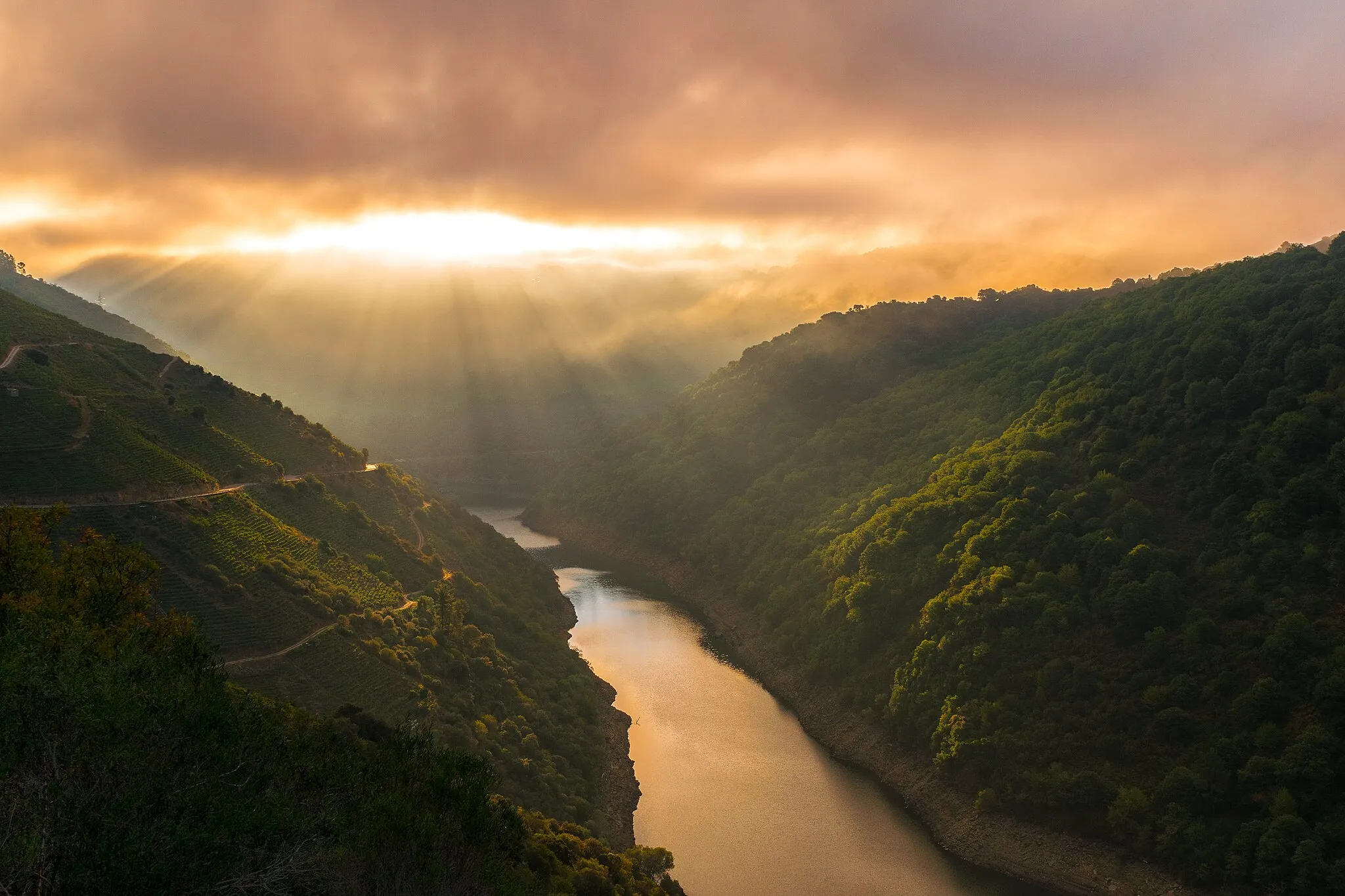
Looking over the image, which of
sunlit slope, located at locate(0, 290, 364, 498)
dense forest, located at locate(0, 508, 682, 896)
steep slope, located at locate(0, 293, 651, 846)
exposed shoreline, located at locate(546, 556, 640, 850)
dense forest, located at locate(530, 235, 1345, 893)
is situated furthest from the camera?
sunlit slope, located at locate(0, 290, 364, 498)

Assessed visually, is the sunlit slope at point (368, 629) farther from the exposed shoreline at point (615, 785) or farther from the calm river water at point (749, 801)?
the calm river water at point (749, 801)

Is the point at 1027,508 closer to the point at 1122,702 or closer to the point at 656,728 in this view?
the point at 1122,702

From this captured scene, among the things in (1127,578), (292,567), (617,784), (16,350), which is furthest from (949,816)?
(16,350)

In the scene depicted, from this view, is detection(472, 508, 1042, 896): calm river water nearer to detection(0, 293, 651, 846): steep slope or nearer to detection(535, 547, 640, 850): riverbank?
detection(535, 547, 640, 850): riverbank

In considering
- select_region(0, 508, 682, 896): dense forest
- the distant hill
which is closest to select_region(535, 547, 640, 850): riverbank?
select_region(0, 508, 682, 896): dense forest

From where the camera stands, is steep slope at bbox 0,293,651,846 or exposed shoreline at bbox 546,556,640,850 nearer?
steep slope at bbox 0,293,651,846

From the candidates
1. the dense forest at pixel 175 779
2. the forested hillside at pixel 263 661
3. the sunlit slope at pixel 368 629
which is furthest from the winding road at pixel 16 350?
the dense forest at pixel 175 779

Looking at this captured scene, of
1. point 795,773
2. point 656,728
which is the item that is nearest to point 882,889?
point 795,773

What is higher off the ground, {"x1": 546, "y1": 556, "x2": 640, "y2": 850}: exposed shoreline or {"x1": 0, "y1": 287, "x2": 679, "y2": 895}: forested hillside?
{"x1": 0, "y1": 287, "x2": 679, "y2": 895}: forested hillside
